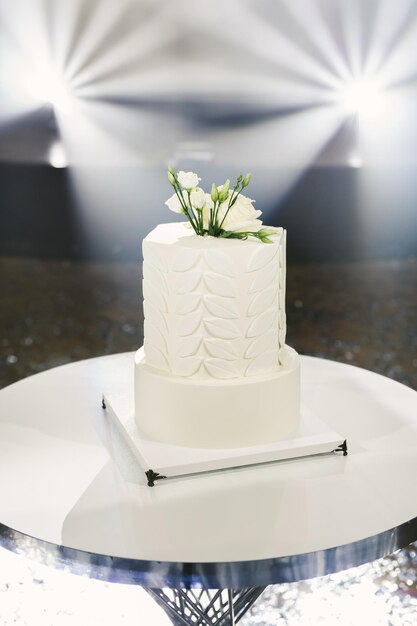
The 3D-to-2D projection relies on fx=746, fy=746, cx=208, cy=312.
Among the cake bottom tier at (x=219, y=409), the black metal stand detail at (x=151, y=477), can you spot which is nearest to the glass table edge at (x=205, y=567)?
the black metal stand detail at (x=151, y=477)

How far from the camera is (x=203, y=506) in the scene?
1129mm

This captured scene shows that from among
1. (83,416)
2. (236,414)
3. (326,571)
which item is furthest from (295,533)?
(83,416)

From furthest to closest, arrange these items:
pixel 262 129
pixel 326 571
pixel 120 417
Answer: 1. pixel 262 129
2. pixel 120 417
3. pixel 326 571

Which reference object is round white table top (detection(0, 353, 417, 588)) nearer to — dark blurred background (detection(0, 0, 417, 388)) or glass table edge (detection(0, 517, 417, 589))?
glass table edge (detection(0, 517, 417, 589))

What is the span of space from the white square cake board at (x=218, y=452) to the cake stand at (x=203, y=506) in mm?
15

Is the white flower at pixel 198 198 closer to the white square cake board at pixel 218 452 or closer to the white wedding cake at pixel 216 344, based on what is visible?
the white wedding cake at pixel 216 344

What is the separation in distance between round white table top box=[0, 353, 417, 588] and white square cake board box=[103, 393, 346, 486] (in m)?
0.02

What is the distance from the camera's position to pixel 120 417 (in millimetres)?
1403

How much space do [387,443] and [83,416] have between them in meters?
0.58

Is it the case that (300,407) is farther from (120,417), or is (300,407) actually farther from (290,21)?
(290,21)

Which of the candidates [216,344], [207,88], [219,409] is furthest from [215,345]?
[207,88]

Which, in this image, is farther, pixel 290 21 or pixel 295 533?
pixel 290 21

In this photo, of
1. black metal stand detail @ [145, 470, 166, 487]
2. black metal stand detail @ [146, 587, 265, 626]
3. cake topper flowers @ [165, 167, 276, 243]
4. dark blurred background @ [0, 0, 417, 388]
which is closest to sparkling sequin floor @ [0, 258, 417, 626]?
dark blurred background @ [0, 0, 417, 388]

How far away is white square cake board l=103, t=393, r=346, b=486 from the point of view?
122cm
